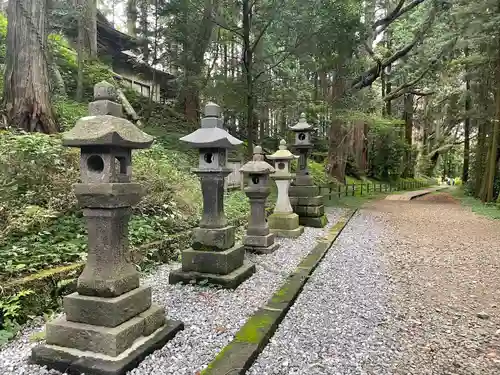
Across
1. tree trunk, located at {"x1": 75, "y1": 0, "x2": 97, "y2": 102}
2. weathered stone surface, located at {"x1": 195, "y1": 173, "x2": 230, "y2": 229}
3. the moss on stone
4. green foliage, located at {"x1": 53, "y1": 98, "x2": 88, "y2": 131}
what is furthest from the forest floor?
tree trunk, located at {"x1": 75, "y1": 0, "x2": 97, "y2": 102}

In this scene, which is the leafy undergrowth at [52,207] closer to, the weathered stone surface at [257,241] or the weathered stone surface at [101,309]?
the weathered stone surface at [257,241]

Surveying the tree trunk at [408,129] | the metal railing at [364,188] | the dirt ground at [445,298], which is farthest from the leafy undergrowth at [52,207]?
the tree trunk at [408,129]

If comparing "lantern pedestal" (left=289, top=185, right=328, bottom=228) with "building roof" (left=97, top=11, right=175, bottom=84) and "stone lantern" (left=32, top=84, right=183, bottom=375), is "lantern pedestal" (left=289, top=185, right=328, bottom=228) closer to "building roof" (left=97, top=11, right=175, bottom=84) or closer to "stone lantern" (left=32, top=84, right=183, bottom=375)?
"stone lantern" (left=32, top=84, right=183, bottom=375)

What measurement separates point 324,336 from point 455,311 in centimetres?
182

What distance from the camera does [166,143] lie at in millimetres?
11992

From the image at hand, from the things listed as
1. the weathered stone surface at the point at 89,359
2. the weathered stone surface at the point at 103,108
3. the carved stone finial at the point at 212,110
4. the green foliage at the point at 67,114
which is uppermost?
the green foliage at the point at 67,114

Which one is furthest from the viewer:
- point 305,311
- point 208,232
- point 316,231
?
point 316,231

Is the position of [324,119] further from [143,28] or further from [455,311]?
[455,311]

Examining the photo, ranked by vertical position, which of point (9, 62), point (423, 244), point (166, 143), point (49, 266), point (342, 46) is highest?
point (342, 46)

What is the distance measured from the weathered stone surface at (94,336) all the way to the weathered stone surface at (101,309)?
4 centimetres

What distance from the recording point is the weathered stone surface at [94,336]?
2.76 metres

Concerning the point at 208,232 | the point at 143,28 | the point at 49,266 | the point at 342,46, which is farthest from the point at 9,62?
the point at 342,46

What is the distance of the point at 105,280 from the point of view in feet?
9.76

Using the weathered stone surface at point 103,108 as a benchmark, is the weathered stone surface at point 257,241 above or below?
below
